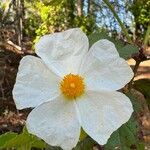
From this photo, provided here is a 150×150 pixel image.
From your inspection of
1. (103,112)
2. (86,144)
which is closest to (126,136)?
(86,144)

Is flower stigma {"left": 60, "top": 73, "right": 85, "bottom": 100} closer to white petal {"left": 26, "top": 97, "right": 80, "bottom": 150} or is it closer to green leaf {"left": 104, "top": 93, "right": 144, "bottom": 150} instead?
white petal {"left": 26, "top": 97, "right": 80, "bottom": 150}

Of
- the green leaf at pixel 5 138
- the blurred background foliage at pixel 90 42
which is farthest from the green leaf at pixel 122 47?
the green leaf at pixel 5 138

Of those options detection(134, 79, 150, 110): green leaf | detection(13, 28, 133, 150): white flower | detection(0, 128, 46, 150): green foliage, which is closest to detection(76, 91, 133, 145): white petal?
detection(13, 28, 133, 150): white flower

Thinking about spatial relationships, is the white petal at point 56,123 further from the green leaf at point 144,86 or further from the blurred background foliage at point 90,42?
the green leaf at point 144,86

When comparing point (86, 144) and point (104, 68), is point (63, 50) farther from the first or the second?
point (86, 144)

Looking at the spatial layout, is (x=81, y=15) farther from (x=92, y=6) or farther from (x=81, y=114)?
(x=81, y=114)
